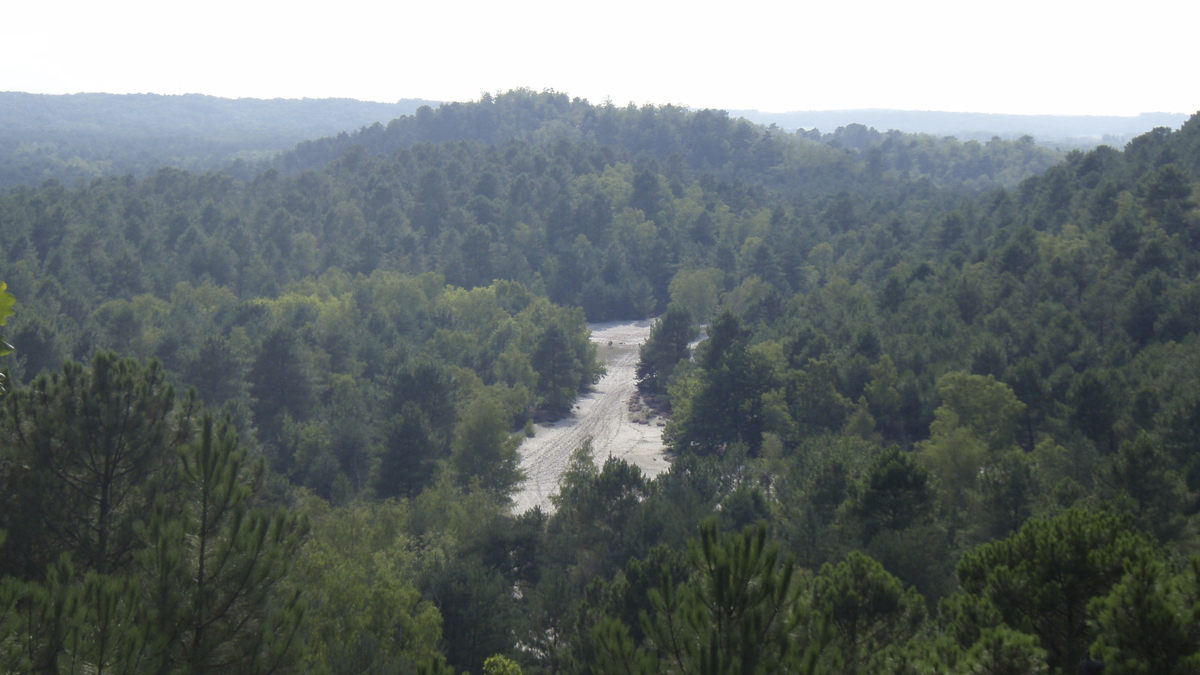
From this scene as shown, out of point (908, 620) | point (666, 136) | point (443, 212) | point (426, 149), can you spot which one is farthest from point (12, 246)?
point (666, 136)

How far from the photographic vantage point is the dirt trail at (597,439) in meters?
51.3

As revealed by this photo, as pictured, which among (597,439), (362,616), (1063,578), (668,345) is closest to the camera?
(1063,578)

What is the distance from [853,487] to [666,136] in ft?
570

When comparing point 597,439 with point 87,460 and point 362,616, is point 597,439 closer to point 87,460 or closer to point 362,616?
point 362,616

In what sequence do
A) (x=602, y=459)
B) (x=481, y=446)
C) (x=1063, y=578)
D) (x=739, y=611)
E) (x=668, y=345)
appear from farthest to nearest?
(x=668, y=345)
(x=602, y=459)
(x=481, y=446)
(x=1063, y=578)
(x=739, y=611)

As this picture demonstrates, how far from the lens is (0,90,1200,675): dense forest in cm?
1162

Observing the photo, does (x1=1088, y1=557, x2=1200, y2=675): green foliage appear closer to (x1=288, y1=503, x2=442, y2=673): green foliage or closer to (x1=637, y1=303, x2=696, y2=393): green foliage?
(x1=288, y1=503, x2=442, y2=673): green foliage

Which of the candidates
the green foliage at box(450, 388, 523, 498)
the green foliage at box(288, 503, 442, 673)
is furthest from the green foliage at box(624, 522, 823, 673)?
the green foliage at box(450, 388, 523, 498)

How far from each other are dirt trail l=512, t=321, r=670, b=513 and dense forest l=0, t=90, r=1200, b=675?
8.43 ft

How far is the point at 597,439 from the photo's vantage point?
2377 inches

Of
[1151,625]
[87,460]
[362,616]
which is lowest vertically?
[362,616]

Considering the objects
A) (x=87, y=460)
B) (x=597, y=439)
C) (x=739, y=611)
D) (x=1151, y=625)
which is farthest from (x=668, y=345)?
(x=739, y=611)

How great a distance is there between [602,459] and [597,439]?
543cm

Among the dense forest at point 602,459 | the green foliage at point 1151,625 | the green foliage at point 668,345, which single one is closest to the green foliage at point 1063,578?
the dense forest at point 602,459
